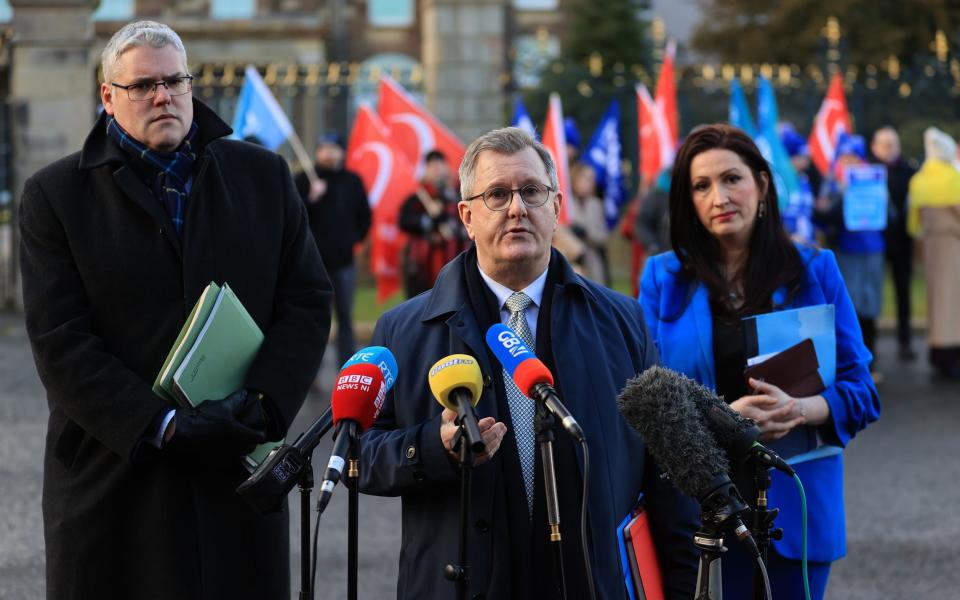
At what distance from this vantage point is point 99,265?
397cm

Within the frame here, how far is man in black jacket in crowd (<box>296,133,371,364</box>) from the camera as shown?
39.2 ft

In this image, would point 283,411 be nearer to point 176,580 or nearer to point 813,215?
point 176,580

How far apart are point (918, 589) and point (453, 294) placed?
3612 mm

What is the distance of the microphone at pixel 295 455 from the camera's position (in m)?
3.07

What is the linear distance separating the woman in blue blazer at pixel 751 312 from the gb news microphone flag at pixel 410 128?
1030cm

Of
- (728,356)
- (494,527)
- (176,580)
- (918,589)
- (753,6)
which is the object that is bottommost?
(918,589)

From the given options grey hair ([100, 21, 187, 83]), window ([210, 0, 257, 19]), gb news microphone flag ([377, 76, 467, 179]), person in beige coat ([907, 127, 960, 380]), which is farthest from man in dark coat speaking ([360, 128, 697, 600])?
window ([210, 0, 257, 19])

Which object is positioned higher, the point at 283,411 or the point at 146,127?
the point at 146,127

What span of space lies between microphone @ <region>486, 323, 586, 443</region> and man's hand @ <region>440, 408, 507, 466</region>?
4.9 inches

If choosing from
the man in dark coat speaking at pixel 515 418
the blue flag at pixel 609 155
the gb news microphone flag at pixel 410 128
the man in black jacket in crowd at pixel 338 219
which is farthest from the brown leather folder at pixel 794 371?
the blue flag at pixel 609 155

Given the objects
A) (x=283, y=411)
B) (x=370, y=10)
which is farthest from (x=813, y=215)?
(x=370, y=10)

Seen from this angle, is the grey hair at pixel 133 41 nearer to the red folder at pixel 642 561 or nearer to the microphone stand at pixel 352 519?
the microphone stand at pixel 352 519

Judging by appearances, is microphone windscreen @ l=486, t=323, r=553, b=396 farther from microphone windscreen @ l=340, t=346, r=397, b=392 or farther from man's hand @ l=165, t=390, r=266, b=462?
man's hand @ l=165, t=390, r=266, b=462

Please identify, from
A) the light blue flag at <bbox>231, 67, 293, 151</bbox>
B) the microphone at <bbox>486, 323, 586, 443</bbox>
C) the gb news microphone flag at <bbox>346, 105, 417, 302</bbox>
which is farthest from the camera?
the gb news microphone flag at <bbox>346, 105, 417, 302</bbox>
